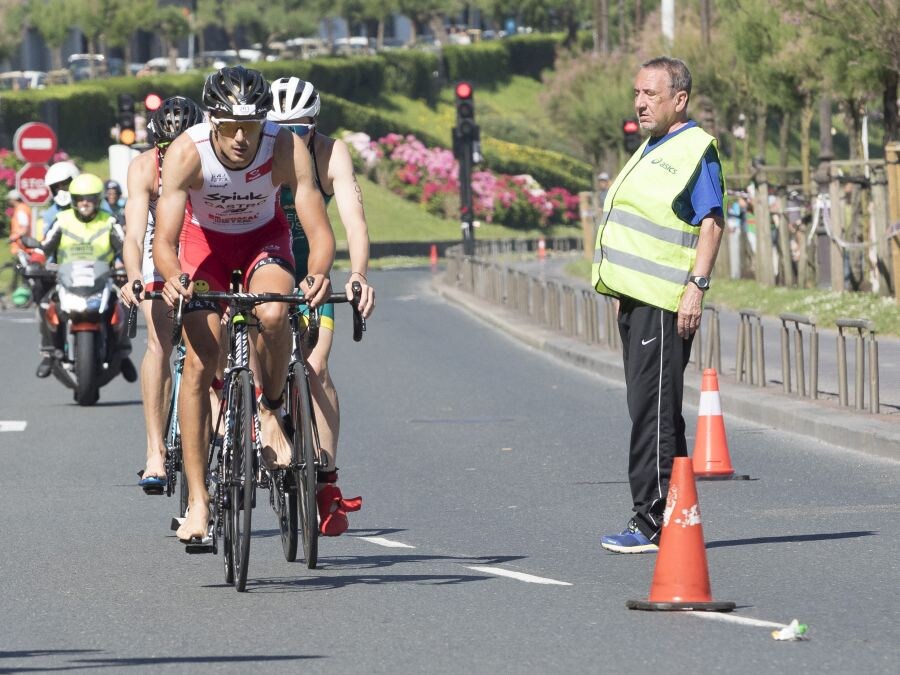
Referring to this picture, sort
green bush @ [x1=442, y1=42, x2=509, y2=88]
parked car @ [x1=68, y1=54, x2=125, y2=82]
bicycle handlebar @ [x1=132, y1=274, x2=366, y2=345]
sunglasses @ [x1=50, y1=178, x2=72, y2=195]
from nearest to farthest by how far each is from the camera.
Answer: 1. bicycle handlebar @ [x1=132, y1=274, x2=366, y2=345]
2. sunglasses @ [x1=50, y1=178, x2=72, y2=195]
3. parked car @ [x1=68, y1=54, x2=125, y2=82]
4. green bush @ [x1=442, y1=42, x2=509, y2=88]

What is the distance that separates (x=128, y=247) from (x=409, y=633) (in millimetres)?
3124

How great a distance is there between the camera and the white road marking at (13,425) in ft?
52.1

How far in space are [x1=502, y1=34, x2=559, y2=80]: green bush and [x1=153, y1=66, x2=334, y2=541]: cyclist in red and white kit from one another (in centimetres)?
11816

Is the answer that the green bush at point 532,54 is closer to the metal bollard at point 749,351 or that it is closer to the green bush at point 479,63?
the green bush at point 479,63

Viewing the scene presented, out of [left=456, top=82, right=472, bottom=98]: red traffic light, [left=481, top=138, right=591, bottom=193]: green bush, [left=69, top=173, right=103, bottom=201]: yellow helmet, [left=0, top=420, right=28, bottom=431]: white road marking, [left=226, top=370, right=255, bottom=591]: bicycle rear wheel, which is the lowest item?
[left=481, top=138, right=591, bottom=193]: green bush

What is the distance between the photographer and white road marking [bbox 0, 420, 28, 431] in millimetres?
15883

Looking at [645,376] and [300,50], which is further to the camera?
[300,50]

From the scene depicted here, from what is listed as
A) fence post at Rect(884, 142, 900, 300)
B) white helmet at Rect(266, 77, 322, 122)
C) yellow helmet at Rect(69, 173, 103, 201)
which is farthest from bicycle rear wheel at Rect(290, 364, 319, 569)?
fence post at Rect(884, 142, 900, 300)

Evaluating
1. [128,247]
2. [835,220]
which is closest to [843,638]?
[128,247]

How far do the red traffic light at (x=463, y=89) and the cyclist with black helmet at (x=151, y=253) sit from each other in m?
29.4

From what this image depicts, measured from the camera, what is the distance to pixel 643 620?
290 inches

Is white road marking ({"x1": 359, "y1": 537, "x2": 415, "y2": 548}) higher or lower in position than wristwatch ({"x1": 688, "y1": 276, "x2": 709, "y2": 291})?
lower

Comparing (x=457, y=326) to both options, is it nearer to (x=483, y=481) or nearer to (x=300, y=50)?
(x=483, y=481)

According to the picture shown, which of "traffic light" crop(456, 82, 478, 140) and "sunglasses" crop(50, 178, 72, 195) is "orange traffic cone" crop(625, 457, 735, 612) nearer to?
"sunglasses" crop(50, 178, 72, 195)
